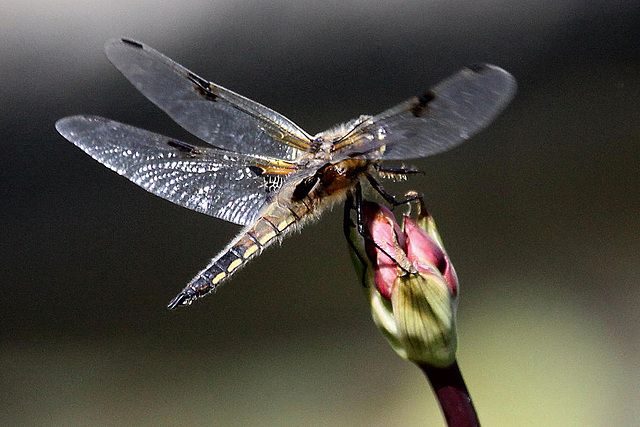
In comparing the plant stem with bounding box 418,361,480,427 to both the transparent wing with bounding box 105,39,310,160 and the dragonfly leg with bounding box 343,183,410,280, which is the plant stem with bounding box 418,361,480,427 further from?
the transparent wing with bounding box 105,39,310,160

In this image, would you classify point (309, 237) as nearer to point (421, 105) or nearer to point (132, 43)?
point (132, 43)

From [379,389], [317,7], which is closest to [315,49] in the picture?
[317,7]

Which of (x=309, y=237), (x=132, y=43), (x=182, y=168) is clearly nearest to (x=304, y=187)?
(x=182, y=168)

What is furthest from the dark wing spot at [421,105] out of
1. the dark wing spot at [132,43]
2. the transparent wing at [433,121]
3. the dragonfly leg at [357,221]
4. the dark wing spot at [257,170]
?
the dark wing spot at [132,43]

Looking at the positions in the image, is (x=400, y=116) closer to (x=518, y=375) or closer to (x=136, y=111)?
(x=518, y=375)

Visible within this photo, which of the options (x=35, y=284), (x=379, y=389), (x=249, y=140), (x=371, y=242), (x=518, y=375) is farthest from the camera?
(x=35, y=284)

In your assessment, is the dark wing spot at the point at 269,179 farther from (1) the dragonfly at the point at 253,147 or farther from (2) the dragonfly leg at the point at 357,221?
(2) the dragonfly leg at the point at 357,221
